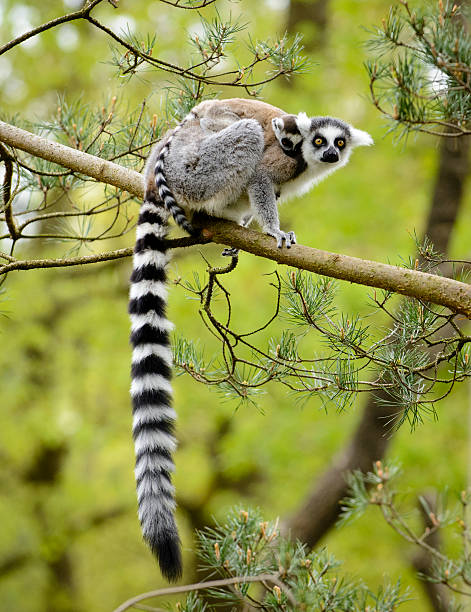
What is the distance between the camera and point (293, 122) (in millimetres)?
3256

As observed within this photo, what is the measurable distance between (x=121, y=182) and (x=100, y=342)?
502 cm

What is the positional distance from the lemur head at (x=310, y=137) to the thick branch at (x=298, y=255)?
611 mm

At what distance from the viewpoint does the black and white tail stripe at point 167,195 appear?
9.46ft

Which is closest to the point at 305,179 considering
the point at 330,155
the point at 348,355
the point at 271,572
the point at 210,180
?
the point at 330,155

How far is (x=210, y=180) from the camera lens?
3.14 m

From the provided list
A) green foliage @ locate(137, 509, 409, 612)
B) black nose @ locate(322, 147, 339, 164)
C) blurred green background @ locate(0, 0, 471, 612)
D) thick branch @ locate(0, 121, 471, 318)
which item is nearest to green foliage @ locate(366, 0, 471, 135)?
thick branch @ locate(0, 121, 471, 318)

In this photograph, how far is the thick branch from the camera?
226cm

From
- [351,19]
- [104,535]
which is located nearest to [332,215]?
[351,19]

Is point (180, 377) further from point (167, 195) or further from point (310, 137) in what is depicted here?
point (167, 195)

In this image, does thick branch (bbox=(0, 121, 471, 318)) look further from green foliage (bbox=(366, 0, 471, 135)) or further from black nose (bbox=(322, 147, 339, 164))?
black nose (bbox=(322, 147, 339, 164))

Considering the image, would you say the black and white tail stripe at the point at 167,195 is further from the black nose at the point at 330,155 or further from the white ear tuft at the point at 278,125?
the black nose at the point at 330,155

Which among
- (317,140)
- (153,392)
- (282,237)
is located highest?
(317,140)

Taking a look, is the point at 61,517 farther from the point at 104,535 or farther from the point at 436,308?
the point at 436,308

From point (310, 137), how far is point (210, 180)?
588 millimetres
